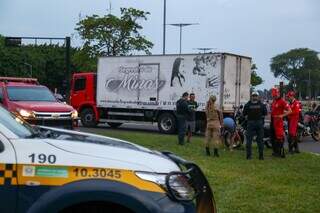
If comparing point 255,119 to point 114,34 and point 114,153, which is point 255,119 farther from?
point 114,34

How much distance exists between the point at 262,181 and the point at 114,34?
33779 mm

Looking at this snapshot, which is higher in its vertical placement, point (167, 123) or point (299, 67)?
point (299, 67)

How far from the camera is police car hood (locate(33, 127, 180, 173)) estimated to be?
4188mm

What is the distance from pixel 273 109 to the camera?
1609 cm

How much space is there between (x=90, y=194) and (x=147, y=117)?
885 inches

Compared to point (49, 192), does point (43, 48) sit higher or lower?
higher

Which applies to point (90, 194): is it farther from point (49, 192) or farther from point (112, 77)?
point (112, 77)

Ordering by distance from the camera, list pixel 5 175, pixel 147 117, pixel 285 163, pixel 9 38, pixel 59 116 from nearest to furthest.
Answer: pixel 5 175 < pixel 285 163 < pixel 59 116 < pixel 147 117 < pixel 9 38

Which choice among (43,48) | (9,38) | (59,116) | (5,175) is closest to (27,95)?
(59,116)

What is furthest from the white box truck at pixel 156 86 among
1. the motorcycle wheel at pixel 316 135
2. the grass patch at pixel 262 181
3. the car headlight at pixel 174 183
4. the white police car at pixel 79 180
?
the white police car at pixel 79 180

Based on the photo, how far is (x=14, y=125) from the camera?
15.1ft

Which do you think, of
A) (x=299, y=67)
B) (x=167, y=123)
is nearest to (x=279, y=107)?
(x=167, y=123)

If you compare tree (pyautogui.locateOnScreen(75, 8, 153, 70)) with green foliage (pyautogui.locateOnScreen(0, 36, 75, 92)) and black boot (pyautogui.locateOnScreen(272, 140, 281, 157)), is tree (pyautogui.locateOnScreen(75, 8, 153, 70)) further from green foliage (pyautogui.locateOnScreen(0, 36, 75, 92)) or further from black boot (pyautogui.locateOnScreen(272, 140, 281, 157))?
green foliage (pyautogui.locateOnScreen(0, 36, 75, 92))

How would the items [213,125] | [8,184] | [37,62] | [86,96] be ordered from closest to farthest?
[8,184] < [213,125] < [86,96] < [37,62]
